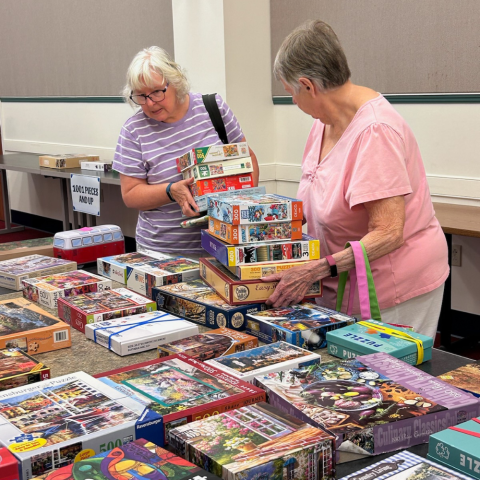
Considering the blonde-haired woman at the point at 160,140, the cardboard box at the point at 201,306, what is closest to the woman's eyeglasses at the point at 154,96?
the blonde-haired woman at the point at 160,140

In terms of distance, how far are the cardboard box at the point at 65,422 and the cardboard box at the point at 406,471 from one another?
37 centimetres

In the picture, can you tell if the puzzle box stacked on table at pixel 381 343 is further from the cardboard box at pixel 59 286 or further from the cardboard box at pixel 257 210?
the cardboard box at pixel 59 286

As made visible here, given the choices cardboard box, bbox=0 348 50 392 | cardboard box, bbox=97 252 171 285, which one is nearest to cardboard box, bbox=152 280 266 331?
cardboard box, bbox=97 252 171 285

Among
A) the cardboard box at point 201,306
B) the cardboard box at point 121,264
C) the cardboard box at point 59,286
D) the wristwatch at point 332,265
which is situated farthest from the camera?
the cardboard box at point 121,264

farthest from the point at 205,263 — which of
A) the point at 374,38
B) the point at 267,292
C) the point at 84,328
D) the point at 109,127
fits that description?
the point at 109,127

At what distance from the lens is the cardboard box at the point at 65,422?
103cm

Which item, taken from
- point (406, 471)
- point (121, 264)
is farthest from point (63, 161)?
point (406, 471)

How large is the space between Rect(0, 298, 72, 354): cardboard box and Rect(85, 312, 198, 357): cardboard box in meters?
0.09

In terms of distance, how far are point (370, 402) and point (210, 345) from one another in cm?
46

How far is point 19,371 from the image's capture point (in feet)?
4.51

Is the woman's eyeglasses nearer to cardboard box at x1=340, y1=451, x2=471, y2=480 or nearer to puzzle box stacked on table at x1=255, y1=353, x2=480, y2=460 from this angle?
puzzle box stacked on table at x1=255, y1=353, x2=480, y2=460

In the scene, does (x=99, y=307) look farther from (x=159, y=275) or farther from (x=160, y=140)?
(x=160, y=140)

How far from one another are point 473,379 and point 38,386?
89 cm

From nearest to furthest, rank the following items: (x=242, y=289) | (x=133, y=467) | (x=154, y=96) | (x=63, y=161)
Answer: (x=133, y=467)
(x=242, y=289)
(x=154, y=96)
(x=63, y=161)
